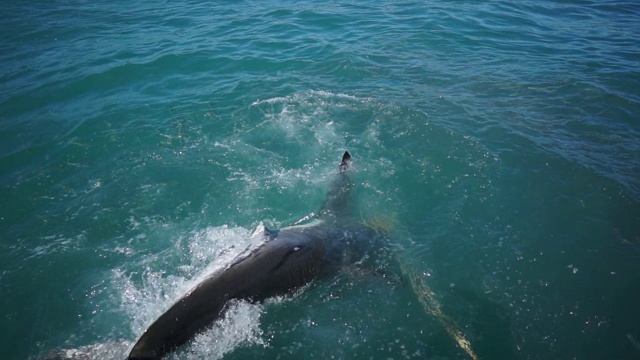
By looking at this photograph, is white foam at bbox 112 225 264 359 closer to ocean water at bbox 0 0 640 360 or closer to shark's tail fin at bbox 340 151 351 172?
ocean water at bbox 0 0 640 360

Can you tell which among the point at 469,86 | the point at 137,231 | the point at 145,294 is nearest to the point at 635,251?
the point at 469,86

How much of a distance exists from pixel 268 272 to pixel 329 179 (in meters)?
4.93

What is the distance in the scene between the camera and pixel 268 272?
6.89 meters

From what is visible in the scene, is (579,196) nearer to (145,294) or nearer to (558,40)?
(145,294)

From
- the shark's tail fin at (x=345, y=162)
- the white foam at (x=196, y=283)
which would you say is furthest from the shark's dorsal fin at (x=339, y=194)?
the white foam at (x=196, y=283)

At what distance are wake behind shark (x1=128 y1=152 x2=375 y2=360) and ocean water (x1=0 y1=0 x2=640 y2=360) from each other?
1.07 feet

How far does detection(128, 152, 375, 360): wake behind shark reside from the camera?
566 centimetres

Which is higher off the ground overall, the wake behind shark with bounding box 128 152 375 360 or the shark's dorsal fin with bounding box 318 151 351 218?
the wake behind shark with bounding box 128 152 375 360

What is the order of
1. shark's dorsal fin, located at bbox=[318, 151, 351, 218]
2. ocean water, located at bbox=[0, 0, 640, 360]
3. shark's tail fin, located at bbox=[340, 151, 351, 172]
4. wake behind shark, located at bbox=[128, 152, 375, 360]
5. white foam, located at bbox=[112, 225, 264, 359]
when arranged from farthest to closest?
1. shark's tail fin, located at bbox=[340, 151, 351, 172]
2. shark's dorsal fin, located at bbox=[318, 151, 351, 218]
3. ocean water, located at bbox=[0, 0, 640, 360]
4. white foam, located at bbox=[112, 225, 264, 359]
5. wake behind shark, located at bbox=[128, 152, 375, 360]

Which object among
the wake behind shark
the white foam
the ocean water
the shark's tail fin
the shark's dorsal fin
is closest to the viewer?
the wake behind shark

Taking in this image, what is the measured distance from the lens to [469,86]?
1541 centimetres

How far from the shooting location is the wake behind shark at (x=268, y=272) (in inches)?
223

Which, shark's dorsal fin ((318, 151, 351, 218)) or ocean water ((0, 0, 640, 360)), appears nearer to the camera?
ocean water ((0, 0, 640, 360))

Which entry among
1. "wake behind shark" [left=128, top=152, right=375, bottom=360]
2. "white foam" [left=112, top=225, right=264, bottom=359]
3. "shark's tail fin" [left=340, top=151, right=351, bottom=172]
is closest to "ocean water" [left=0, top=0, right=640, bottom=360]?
"white foam" [left=112, top=225, right=264, bottom=359]
